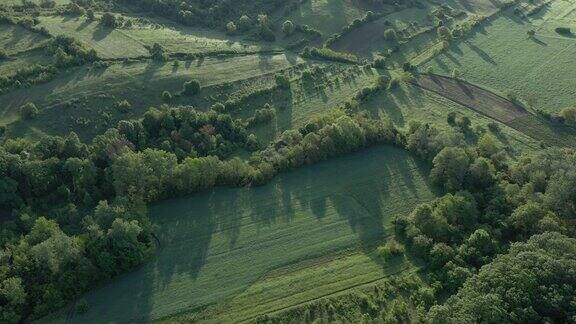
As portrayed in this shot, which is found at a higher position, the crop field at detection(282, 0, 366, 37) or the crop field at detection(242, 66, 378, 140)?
the crop field at detection(282, 0, 366, 37)

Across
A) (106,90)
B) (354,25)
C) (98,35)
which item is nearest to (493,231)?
(106,90)

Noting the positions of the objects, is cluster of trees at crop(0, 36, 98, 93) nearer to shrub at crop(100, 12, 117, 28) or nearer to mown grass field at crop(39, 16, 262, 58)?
mown grass field at crop(39, 16, 262, 58)

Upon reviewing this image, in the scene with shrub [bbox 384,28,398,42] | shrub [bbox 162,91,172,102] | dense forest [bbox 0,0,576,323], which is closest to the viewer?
dense forest [bbox 0,0,576,323]

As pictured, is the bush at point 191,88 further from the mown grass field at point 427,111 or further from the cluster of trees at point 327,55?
the mown grass field at point 427,111

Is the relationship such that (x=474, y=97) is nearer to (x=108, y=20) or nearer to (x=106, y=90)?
(x=106, y=90)

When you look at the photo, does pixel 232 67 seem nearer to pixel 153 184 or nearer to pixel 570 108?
pixel 153 184

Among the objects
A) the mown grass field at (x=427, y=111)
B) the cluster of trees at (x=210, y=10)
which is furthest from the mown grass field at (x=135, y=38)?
the mown grass field at (x=427, y=111)

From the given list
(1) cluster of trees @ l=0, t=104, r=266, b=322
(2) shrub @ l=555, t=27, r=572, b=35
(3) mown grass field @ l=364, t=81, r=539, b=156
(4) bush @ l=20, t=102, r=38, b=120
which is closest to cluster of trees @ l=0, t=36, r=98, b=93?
(4) bush @ l=20, t=102, r=38, b=120

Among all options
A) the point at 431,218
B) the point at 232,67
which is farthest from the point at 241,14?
the point at 431,218
